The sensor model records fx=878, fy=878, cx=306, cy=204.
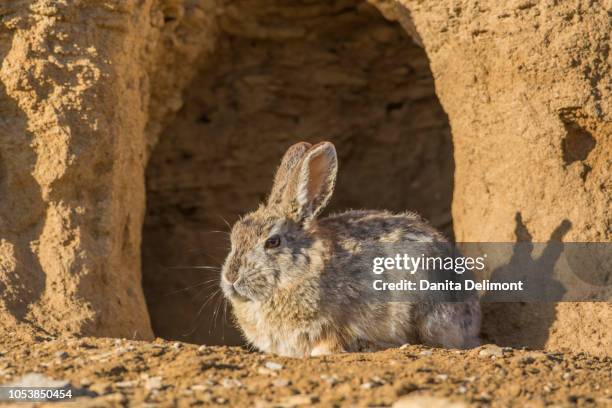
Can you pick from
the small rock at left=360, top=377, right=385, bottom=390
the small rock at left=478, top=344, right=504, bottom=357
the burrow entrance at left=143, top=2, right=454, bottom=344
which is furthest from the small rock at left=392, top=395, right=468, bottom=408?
the burrow entrance at left=143, top=2, right=454, bottom=344

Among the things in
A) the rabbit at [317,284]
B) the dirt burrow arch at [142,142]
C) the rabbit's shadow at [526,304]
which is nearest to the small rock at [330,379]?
the rabbit at [317,284]

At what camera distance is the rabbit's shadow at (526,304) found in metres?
6.19

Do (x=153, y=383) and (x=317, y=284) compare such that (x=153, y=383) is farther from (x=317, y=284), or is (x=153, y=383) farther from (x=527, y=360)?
(x=527, y=360)

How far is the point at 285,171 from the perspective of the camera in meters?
6.21

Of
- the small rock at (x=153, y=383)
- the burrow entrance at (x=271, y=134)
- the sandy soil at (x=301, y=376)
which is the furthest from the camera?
the burrow entrance at (x=271, y=134)

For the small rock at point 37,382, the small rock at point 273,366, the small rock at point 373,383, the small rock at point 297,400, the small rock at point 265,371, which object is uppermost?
the small rock at point 37,382

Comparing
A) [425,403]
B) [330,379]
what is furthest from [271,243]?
[425,403]

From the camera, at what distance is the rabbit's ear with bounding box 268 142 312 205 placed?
6.09 metres

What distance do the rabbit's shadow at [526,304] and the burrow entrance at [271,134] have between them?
2.62 m

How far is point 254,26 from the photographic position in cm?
872

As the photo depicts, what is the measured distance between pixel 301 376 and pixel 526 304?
2.52 metres

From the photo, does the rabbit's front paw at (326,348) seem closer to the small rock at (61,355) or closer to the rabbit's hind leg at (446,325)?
the rabbit's hind leg at (446,325)

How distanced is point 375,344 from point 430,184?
12.5 ft

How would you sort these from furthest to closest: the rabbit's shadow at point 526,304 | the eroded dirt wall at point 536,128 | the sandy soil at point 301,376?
1. the rabbit's shadow at point 526,304
2. the eroded dirt wall at point 536,128
3. the sandy soil at point 301,376
